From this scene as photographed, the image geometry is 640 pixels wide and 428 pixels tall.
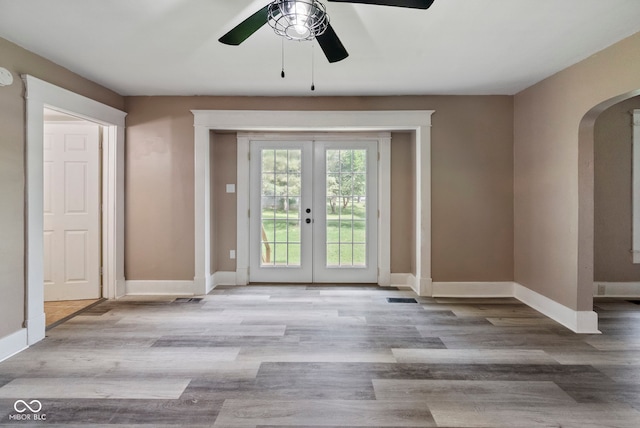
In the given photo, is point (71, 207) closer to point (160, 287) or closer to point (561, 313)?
point (160, 287)

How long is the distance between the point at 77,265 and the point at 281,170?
9.13 feet

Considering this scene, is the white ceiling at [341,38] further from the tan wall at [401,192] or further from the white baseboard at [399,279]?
the white baseboard at [399,279]

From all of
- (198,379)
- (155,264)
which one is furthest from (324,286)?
(198,379)

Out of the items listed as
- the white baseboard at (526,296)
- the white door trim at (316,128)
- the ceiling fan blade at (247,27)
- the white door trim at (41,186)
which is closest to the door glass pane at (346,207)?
the white door trim at (316,128)

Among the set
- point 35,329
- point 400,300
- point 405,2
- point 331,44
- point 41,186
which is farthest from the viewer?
point 400,300

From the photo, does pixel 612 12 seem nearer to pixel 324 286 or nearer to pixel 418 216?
pixel 418 216

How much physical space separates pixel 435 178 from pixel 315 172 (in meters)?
1.61

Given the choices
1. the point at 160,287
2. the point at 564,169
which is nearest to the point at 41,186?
the point at 160,287

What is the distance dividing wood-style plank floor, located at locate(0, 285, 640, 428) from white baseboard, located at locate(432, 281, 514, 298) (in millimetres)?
491

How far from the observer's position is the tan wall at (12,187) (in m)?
2.70

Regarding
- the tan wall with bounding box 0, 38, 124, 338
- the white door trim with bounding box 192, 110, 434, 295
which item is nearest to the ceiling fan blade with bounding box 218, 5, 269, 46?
the tan wall with bounding box 0, 38, 124, 338

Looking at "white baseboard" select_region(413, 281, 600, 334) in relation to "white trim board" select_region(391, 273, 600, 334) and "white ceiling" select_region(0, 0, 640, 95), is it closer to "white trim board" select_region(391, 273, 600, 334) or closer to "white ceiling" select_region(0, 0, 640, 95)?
"white trim board" select_region(391, 273, 600, 334)

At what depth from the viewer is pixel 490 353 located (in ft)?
8.93

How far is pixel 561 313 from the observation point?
3.40m
